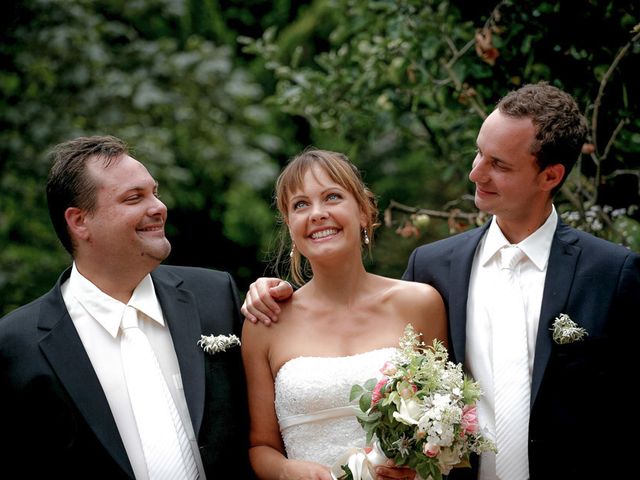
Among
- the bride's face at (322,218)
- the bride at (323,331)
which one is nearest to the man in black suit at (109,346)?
the bride at (323,331)

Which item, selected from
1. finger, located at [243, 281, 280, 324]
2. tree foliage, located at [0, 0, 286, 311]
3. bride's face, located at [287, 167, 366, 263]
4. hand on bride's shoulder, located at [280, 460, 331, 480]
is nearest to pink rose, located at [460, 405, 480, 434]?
hand on bride's shoulder, located at [280, 460, 331, 480]

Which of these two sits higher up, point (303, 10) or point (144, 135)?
point (303, 10)

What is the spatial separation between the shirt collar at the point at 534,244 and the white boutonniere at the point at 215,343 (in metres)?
1.19

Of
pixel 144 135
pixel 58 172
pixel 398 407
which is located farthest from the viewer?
pixel 144 135

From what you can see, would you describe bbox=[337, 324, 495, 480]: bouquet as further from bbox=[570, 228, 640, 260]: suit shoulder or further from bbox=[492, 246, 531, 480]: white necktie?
bbox=[570, 228, 640, 260]: suit shoulder

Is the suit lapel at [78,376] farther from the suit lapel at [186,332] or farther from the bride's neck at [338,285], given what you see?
the bride's neck at [338,285]

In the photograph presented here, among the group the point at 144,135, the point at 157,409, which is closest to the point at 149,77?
the point at 144,135

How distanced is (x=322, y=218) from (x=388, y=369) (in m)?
0.81

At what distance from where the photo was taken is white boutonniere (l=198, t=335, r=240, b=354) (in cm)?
415

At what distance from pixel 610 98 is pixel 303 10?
26.4ft

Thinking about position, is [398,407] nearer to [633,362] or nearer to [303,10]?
[633,362]

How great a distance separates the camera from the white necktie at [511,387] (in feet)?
13.1

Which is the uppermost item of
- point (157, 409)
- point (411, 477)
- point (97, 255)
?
point (97, 255)

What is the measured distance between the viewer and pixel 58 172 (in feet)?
14.1
